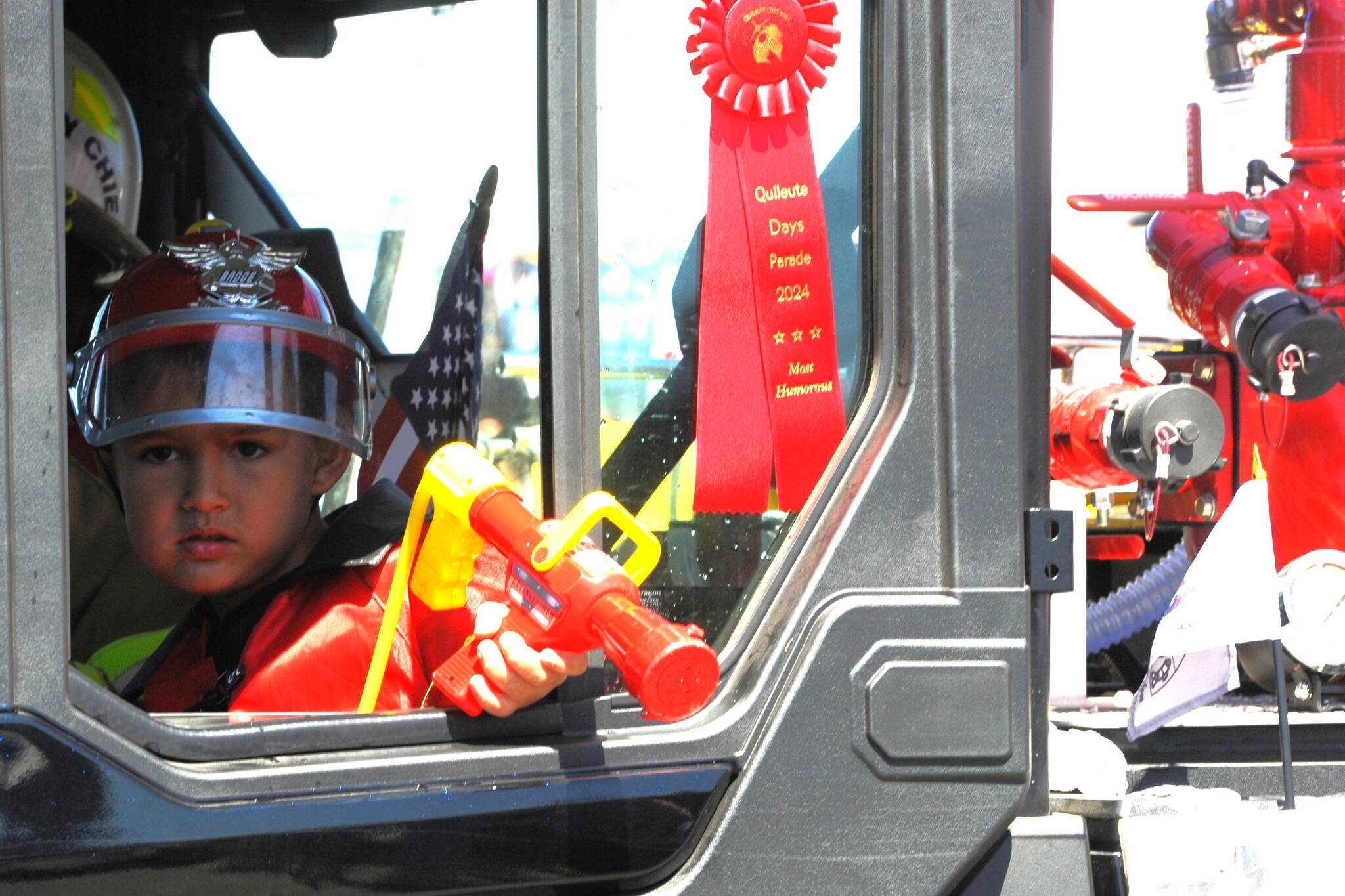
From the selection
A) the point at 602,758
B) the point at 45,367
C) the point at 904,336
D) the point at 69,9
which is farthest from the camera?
the point at 69,9

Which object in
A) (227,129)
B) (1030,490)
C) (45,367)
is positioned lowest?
(1030,490)

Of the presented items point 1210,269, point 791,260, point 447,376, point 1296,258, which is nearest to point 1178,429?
point 1210,269

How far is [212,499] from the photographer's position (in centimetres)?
175

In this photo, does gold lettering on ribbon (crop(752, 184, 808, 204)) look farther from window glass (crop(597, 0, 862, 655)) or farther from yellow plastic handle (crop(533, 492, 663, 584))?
yellow plastic handle (crop(533, 492, 663, 584))

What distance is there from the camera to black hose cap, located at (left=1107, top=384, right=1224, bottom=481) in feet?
6.18

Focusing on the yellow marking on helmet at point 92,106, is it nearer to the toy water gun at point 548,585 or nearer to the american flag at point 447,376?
the american flag at point 447,376

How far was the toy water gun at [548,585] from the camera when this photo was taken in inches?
48.0

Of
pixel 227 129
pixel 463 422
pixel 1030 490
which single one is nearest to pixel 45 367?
pixel 1030 490

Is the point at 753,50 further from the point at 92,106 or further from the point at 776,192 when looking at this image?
the point at 92,106

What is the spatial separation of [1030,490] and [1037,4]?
20.2 inches

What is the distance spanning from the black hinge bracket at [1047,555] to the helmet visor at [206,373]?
2.71ft

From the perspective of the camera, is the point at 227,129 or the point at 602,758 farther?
the point at 227,129

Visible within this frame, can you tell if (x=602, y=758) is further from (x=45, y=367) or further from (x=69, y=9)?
(x=69, y=9)

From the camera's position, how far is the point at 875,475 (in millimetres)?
1474
